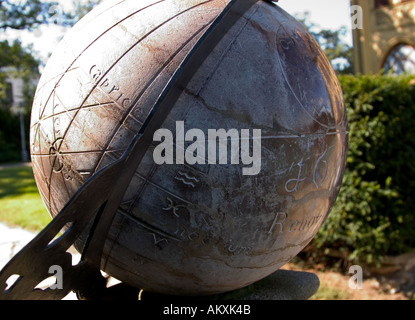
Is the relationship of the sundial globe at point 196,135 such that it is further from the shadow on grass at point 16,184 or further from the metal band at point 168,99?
the shadow on grass at point 16,184

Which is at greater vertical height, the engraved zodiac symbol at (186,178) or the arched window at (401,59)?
the arched window at (401,59)

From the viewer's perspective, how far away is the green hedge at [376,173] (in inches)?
200

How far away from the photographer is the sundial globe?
1.94m

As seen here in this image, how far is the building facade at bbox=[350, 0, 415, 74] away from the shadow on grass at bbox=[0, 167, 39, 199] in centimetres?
1128

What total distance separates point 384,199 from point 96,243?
13.8 ft

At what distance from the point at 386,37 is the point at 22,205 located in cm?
1297

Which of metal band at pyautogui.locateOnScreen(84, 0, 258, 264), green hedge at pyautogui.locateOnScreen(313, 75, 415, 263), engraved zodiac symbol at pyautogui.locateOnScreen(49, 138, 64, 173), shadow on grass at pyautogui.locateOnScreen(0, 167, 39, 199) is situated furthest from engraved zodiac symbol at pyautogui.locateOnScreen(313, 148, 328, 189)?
shadow on grass at pyautogui.locateOnScreen(0, 167, 39, 199)

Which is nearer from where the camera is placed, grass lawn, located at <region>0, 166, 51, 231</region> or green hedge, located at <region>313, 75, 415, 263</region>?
green hedge, located at <region>313, 75, 415, 263</region>

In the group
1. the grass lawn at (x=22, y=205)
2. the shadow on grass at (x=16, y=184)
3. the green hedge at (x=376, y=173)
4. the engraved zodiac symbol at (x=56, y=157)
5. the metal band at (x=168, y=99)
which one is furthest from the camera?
the shadow on grass at (x=16, y=184)

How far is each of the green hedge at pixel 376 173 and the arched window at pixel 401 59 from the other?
971cm

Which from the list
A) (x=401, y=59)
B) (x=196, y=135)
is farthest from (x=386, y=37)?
(x=196, y=135)

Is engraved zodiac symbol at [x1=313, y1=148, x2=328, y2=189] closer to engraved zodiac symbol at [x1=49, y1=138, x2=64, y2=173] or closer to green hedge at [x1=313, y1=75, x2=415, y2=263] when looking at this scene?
engraved zodiac symbol at [x1=49, y1=138, x2=64, y2=173]

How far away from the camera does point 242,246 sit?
2074 millimetres

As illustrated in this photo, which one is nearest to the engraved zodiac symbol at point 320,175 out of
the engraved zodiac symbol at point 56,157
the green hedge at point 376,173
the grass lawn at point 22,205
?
the engraved zodiac symbol at point 56,157
